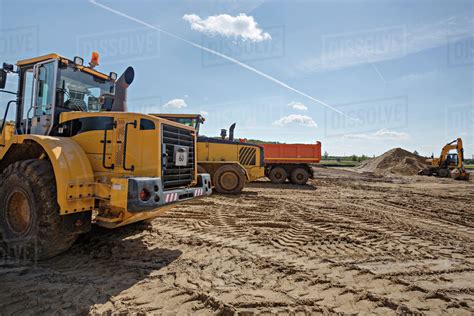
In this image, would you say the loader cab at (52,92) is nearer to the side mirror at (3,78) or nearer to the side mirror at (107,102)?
the side mirror at (107,102)

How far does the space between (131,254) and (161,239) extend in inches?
27.4

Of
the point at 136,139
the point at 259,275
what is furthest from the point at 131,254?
the point at 259,275

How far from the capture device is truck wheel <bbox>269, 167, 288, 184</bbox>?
1451cm

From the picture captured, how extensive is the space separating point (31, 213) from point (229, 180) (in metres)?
6.79

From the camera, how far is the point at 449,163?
23.2 metres

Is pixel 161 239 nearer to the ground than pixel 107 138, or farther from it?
nearer to the ground

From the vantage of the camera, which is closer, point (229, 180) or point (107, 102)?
point (107, 102)

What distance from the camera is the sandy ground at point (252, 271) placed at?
2582mm

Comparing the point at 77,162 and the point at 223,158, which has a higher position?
the point at 223,158

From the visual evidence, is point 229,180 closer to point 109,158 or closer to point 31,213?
point 109,158

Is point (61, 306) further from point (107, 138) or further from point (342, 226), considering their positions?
point (342, 226)

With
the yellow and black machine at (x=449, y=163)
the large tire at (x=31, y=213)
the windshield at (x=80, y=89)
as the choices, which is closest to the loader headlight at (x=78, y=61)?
the windshield at (x=80, y=89)

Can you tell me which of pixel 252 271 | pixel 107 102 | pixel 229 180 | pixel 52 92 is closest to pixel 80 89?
pixel 52 92

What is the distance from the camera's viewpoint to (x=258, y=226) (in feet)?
18.0
